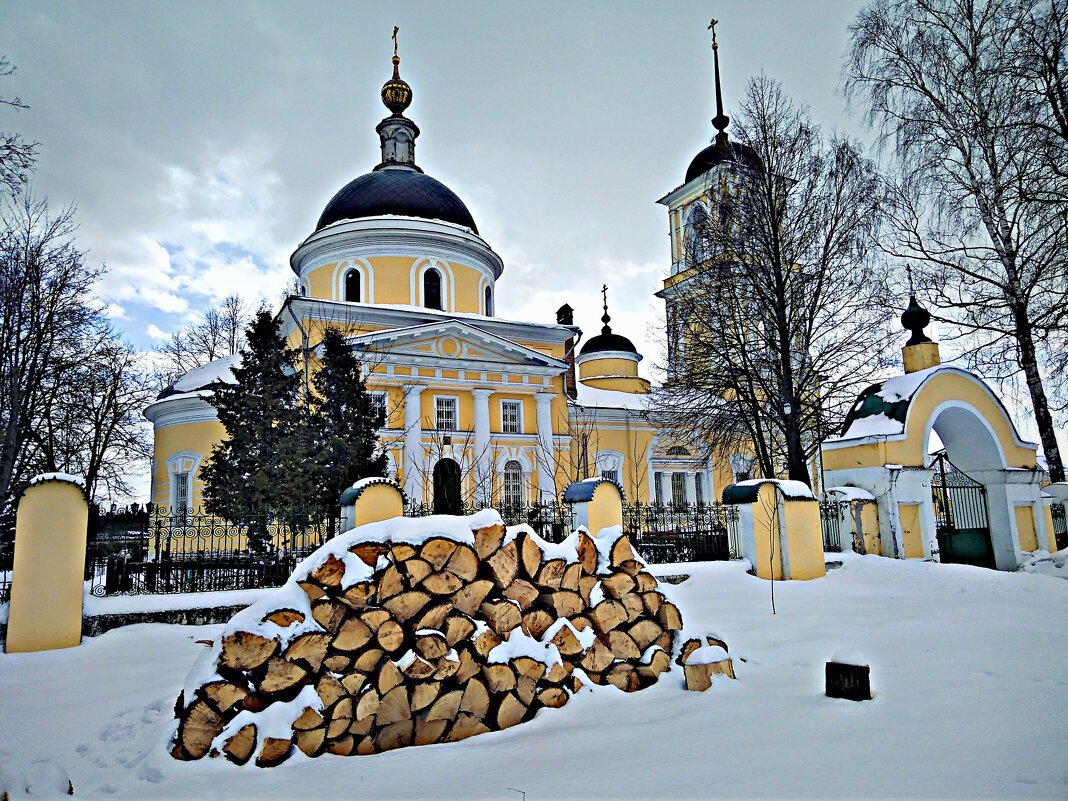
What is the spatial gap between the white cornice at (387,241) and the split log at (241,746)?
2394 cm

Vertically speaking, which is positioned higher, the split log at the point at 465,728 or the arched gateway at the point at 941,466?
the arched gateway at the point at 941,466

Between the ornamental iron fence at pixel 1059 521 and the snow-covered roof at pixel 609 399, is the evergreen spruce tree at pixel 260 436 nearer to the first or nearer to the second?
the ornamental iron fence at pixel 1059 521

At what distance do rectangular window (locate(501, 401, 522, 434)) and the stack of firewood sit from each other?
1959 centimetres

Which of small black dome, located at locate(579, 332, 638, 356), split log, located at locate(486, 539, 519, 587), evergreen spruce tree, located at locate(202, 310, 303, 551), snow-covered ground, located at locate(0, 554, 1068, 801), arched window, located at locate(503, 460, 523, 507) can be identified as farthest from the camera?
small black dome, located at locate(579, 332, 638, 356)

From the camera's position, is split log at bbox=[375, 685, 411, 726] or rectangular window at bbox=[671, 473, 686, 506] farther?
rectangular window at bbox=[671, 473, 686, 506]

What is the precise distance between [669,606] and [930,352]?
9.80 metres

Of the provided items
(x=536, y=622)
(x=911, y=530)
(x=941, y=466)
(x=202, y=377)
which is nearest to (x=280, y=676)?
(x=536, y=622)

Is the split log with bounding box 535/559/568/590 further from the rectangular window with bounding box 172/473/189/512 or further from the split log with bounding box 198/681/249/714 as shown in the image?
the rectangular window with bounding box 172/473/189/512

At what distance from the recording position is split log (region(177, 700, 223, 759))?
12.3ft

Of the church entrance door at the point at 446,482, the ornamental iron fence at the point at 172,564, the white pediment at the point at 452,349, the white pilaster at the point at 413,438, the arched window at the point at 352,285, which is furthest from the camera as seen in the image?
the arched window at the point at 352,285

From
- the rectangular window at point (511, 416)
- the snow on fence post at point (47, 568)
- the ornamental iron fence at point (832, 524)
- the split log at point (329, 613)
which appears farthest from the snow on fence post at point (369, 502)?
the rectangular window at point (511, 416)

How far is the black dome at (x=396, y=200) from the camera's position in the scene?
1071 inches

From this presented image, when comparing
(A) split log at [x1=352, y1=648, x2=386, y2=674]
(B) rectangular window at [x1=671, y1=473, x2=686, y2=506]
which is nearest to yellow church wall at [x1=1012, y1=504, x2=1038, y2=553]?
(A) split log at [x1=352, y1=648, x2=386, y2=674]

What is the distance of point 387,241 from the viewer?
26344mm
